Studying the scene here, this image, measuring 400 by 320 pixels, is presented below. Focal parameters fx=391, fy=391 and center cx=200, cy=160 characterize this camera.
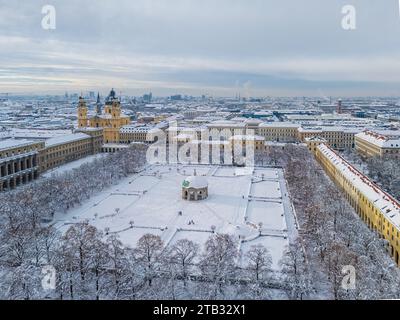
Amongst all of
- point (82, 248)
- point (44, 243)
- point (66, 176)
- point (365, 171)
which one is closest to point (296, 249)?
point (82, 248)

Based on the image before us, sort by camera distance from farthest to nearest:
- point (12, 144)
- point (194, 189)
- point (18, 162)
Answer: point (12, 144) → point (18, 162) → point (194, 189)

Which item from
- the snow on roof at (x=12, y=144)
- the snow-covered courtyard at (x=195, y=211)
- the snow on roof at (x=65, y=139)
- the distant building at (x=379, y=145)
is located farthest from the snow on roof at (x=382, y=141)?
the snow on roof at (x=12, y=144)

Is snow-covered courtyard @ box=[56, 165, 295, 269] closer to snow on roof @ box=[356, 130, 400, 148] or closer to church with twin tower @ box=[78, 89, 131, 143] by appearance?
snow on roof @ box=[356, 130, 400, 148]

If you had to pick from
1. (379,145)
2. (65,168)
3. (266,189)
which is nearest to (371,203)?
(266,189)

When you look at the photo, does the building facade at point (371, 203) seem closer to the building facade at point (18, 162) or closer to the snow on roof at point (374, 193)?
the snow on roof at point (374, 193)

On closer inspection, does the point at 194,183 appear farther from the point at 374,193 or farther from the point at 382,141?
the point at 382,141
